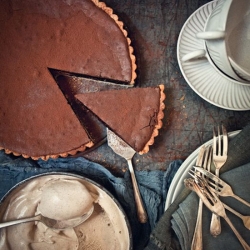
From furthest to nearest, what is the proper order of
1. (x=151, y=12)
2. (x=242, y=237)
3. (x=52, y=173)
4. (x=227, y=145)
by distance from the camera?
1. (x=151, y=12)
2. (x=52, y=173)
3. (x=227, y=145)
4. (x=242, y=237)

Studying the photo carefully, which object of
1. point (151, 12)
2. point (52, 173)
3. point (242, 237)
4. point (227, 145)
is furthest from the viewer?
point (151, 12)

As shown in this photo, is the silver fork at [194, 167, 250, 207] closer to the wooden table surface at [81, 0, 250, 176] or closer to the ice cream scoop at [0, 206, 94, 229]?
the wooden table surface at [81, 0, 250, 176]

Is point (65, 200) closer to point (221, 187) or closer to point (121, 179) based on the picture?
point (121, 179)

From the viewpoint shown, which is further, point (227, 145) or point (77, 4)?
point (77, 4)

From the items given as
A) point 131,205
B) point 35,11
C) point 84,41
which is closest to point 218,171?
point 131,205

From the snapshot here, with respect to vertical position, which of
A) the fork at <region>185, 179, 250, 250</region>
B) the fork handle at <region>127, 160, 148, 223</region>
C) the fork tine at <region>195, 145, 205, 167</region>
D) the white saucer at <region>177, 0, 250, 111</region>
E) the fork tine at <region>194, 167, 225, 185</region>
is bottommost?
the fork handle at <region>127, 160, 148, 223</region>

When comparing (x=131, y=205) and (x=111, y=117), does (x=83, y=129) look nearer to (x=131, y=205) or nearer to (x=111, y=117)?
(x=111, y=117)

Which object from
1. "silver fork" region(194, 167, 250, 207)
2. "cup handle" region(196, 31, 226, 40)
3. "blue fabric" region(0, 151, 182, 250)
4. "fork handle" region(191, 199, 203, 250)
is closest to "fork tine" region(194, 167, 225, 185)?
"silver fork" region(194, 167, 250, 207)
